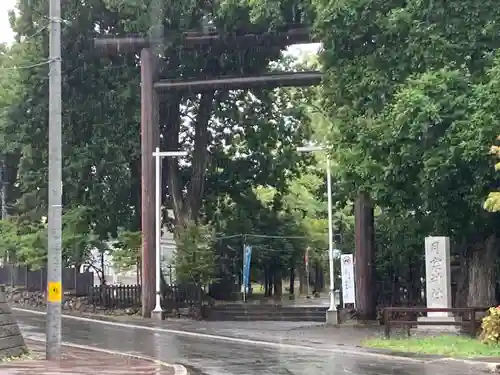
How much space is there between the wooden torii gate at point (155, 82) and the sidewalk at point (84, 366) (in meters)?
13.0

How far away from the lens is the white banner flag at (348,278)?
28234mm

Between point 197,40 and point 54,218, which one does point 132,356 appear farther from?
point 197,40

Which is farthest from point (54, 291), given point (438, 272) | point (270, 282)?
point (270, 282)

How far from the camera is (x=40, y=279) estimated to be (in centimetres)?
3853

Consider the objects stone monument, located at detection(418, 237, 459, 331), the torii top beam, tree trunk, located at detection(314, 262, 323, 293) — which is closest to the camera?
stone monument, located at detection(418, 237, 459, 331)

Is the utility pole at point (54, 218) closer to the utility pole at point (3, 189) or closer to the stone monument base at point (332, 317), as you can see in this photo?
the stone monument base at point (332, 317)

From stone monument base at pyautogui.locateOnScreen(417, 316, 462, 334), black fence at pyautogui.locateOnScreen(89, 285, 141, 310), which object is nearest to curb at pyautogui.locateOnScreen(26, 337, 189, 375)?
stone monument base at pyautogui.locateOnScreen(417, 316, 462, 334)

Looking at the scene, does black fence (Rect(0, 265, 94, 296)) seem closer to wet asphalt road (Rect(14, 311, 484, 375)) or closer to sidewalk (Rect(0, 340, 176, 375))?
wet asphalt road (Rect(14, 311, 484, 375))

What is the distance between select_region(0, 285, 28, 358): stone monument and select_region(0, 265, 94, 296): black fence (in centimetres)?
1867

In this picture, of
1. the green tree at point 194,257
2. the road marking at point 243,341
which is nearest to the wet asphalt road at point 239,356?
the road marking at point 243,341

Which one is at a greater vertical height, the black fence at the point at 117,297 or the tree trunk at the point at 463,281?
the tree trunk at the point at 463,281

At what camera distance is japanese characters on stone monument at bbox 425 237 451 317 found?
22.4 metres

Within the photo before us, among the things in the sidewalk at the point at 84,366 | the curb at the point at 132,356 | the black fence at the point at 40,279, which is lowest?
the curb at the point at 132,356

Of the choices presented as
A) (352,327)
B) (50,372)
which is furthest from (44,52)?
(50,372)
